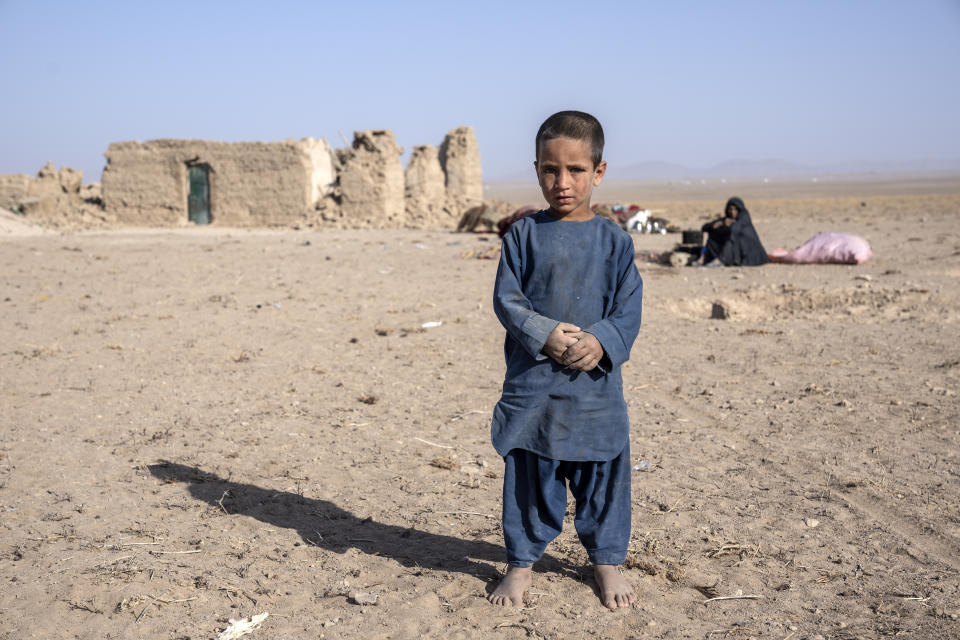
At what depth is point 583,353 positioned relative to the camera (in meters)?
2.20

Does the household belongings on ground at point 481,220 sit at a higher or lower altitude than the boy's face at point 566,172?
lower

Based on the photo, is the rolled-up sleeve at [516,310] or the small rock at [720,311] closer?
the rolled-up sleeve at [516,310]

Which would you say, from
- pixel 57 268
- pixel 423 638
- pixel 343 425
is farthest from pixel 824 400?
pixel 57 268

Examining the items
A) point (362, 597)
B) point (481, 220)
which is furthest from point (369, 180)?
point (362, 597)

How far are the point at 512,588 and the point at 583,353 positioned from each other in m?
0.79

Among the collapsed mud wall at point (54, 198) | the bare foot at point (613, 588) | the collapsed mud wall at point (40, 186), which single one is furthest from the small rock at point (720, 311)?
the collapsed mud wall at point (40, 186)

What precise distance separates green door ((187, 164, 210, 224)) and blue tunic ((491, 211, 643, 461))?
1953 cm

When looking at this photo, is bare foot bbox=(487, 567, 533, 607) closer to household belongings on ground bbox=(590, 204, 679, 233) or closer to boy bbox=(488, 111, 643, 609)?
boy bbox=(488, 111, 643, 609)

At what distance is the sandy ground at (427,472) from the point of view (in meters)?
2.40

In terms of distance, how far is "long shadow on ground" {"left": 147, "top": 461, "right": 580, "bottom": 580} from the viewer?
2744 mm

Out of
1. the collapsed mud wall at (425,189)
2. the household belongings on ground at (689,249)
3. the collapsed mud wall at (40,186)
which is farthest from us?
the collapsed mud wall at (40,186)

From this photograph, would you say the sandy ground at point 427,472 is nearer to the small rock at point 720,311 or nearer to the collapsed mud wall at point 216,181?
the small rock at point 720,311

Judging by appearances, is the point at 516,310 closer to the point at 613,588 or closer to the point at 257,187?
the point at 613,588

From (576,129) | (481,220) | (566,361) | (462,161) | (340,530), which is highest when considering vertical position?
(462,161)
